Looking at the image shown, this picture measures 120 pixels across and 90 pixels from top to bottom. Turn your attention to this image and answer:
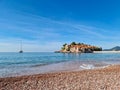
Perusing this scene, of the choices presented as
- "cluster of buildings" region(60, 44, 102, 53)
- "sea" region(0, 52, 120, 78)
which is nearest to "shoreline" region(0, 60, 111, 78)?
"sea" region(0, 52, 120, 78)

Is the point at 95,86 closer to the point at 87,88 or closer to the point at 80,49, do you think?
the point at 87,88

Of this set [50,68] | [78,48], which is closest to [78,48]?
[78,48]

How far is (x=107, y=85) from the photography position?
10055 millimetres

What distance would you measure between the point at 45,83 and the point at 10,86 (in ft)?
6.16

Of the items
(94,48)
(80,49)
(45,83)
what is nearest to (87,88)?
(45,83)

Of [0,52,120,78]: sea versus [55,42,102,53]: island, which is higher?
[55,42,102,53]: island

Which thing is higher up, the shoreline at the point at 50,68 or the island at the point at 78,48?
the island at the point at 78,48

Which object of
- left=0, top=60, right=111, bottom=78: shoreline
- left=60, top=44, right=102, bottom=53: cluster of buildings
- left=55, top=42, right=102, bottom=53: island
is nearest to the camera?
left=0, top=60, right=111, bottom=78: shoreline

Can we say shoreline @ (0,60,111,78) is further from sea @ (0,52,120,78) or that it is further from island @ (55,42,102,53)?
island @ (55,42,102,53)

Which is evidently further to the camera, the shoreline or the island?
the island

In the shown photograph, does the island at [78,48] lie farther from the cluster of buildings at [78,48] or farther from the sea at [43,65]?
the sea at [43,65]

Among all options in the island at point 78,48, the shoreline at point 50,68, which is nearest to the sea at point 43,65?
the shoreline at point 50,68

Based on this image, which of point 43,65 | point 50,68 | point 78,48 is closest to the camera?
point 50,68

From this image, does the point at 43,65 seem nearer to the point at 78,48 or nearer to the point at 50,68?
the point at 50,68
